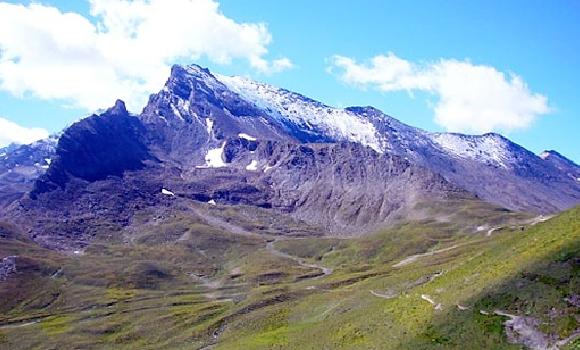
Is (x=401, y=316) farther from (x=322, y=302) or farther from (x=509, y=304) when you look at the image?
(x=322, y=302)

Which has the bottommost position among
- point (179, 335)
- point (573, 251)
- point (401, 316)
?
point (179, 335)

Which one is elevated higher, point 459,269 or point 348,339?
point 459,269

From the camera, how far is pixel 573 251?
92688 millimetres

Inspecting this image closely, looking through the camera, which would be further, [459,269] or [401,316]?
[459,269]

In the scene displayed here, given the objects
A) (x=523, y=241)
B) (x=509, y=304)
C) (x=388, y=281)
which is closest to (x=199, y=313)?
(x=388, y=281)

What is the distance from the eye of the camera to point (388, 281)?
15950 centimetres

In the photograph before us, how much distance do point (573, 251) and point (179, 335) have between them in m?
113

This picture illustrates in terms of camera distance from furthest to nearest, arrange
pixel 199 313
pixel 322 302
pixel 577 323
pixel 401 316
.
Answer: pixel 199 313
pixel 322 302
pixel 401 316
pixel 577 323

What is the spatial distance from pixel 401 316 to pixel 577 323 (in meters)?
31.3

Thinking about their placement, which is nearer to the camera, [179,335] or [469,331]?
[469,331]

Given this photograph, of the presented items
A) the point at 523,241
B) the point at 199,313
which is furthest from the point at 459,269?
the point at 199,313

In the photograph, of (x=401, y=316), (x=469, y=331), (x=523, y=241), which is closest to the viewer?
(x=469, y=331)

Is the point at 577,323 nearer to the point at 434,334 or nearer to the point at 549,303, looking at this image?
the point at 549,303

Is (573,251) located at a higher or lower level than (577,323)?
higher
